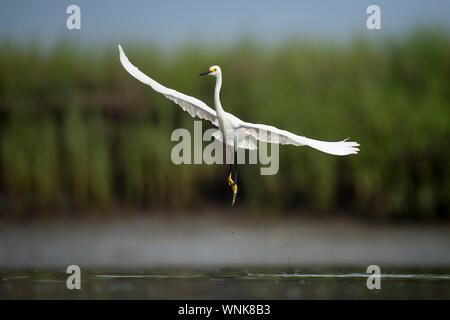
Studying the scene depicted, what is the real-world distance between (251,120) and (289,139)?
404 cm

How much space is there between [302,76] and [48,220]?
435cm

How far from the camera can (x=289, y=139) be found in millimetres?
8195

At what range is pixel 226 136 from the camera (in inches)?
348

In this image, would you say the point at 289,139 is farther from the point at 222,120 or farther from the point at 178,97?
the point at 178,97

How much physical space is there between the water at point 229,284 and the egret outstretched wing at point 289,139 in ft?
4.27

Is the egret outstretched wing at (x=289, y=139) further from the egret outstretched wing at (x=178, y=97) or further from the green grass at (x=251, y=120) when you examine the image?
the green grass at (x=251, y=120)

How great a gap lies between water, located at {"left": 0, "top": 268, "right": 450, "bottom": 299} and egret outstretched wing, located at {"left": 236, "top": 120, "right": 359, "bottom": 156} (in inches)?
51.3

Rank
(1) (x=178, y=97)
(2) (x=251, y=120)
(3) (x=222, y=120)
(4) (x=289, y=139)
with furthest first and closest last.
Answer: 1. (2) (x=251, y=120)
2. (1) (x=178, y=97)
3. (3) (x=222, y=120)
4. (4) (x=289, y=139)

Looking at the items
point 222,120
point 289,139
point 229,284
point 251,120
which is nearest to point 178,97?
point 222,120

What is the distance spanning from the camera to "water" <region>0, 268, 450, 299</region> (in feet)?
24.9

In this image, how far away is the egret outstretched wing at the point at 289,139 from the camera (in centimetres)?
771

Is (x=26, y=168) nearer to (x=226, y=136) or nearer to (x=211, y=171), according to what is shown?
(x=211, y=171)

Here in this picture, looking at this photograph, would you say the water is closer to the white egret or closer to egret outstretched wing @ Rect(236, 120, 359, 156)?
the white egret
